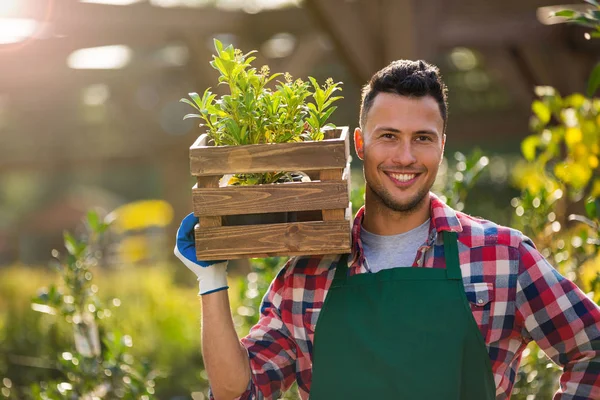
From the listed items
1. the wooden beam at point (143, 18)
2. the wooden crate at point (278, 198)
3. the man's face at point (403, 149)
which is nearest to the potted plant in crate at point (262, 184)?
the wooden crate at point (278, 198)

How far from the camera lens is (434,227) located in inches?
73.4

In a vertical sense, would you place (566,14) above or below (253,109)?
above

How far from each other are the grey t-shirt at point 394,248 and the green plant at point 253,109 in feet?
0.98

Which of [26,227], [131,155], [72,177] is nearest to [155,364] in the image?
[131,155]

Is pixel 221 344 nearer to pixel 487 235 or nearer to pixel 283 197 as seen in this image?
pixel 283 197

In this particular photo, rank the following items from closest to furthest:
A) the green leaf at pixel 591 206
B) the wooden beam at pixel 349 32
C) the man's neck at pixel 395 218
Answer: the man's neck at pixel 395 218 → the green leaf at pixel 591 206 → the wooden beam at pixel 349 32

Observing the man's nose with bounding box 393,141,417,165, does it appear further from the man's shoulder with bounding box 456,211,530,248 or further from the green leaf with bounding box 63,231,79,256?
the green leaf with bounding box 63,231,79,256

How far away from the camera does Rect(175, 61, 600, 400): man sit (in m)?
1.74

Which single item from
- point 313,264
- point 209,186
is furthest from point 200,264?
point 313,264

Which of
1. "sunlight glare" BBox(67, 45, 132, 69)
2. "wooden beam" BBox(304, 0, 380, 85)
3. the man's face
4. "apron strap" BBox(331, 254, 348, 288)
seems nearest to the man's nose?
the man's face

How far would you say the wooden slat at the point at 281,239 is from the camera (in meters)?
1.71

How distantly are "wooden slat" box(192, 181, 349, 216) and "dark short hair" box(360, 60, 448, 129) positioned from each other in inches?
10.9

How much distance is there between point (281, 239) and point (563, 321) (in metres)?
0.61

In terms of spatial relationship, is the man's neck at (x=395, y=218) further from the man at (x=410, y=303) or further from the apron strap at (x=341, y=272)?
the apron strap at (x=341, y=272)
